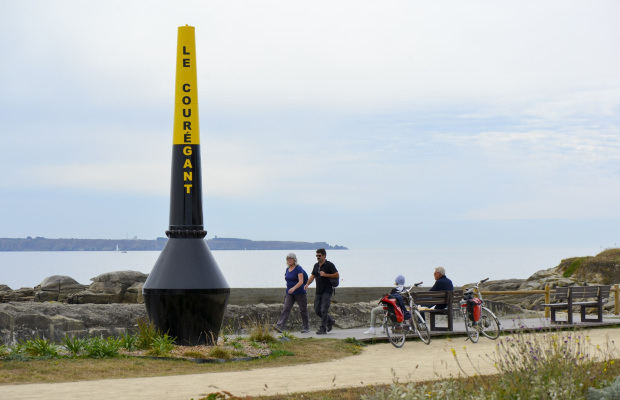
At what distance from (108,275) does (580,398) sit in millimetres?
19638

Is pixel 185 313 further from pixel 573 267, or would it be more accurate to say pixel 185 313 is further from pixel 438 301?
pixel 573 267

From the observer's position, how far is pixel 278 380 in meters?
9.86

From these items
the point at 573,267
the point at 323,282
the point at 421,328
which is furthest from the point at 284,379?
the point at 573,267

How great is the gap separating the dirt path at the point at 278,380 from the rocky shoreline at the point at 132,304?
4265mm

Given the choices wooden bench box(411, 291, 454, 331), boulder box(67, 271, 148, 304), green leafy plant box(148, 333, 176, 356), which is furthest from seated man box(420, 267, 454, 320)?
boulder box(67, 271, 148, 304)

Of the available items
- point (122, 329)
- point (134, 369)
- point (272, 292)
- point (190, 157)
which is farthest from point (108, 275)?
point (134, 369)

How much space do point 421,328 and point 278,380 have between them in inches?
185

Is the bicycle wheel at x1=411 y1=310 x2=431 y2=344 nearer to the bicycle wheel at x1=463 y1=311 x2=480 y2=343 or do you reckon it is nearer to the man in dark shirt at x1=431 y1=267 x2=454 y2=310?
the bicycle wheel at x1=463 y1=311 x2=480 y2=343

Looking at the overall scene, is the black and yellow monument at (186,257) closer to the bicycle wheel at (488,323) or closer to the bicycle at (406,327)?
the bicycle at (406,327)

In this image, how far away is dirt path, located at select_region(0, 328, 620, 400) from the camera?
28.4 ft

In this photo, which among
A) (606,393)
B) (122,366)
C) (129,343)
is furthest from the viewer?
(129,343)

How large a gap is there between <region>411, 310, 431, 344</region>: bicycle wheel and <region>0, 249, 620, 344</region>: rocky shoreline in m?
3.47

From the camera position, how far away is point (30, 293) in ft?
96.9

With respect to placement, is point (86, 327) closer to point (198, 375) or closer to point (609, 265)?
point (198, 375)
